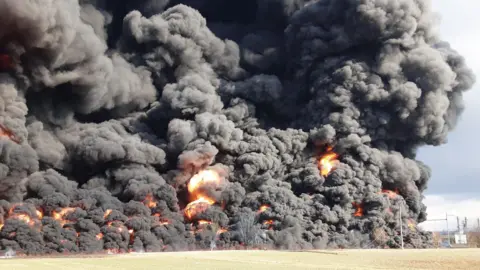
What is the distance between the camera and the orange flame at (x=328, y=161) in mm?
90500

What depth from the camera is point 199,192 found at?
8544 centimetres

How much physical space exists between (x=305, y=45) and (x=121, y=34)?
97.6ft

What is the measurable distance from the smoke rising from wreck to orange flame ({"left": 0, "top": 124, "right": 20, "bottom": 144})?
0.85 ft

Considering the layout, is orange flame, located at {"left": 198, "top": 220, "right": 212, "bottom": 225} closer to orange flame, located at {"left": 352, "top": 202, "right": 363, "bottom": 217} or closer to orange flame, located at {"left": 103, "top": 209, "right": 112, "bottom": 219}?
orange flame, located at {"left": 103, "top": 209, "right": 112, "bottom": 219}

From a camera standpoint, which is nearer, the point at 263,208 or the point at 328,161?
the point at 263,208

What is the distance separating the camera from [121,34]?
100 meters

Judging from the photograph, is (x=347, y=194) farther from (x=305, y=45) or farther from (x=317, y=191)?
(x=305, y=45)

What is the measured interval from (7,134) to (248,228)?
105ft

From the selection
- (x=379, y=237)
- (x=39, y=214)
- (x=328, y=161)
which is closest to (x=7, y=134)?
(x=39, y=214)

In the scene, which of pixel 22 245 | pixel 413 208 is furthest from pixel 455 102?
pixel 22 245

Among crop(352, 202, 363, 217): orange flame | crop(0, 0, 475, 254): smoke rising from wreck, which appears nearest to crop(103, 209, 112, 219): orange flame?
crop(0, 0, 475, 254): smoke rising from wreck

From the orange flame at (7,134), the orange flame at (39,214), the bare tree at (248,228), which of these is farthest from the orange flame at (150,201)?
the orange flame at (7,134)

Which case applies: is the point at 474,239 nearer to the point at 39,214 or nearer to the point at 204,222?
the point at 204,222

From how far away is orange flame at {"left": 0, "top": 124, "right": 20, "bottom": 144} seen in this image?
71875 millimetres
